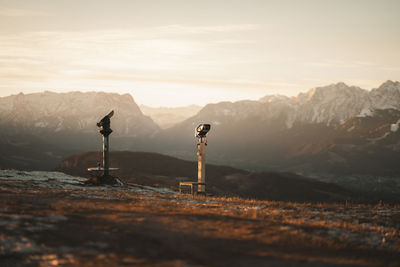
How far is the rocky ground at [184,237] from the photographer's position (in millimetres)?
9141

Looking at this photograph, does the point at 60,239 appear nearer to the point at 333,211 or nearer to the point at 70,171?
the point at 333,211

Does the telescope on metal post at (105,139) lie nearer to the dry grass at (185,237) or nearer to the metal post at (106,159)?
the metal post at (106,159)

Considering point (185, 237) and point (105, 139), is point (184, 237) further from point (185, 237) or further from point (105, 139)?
point (105, 139)

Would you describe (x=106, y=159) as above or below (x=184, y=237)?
above

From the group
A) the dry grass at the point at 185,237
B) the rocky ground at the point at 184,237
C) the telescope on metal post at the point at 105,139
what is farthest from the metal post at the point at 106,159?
the dry grass at the point at 185,237

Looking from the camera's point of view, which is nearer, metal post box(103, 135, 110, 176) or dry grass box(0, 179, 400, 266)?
dry grass box(0, 179, 400, 266)

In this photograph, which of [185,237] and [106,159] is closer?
[185,237]

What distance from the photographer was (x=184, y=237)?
36.0ft

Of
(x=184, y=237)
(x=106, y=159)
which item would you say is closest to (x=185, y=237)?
(x=184, y=237)

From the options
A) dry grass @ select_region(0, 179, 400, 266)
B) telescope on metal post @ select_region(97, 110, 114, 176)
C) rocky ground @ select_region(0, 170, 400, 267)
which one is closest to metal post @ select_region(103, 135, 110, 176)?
telescope on metal post @ select_region(97, 110, 114, 176)

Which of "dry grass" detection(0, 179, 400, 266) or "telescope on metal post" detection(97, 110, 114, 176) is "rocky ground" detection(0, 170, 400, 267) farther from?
"telescope on metal post" detection(97, 110, 114, 176)

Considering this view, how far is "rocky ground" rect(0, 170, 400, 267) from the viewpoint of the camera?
30.0 ft

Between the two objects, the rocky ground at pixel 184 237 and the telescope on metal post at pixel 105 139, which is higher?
the telescope on metal post at pixel 105 139

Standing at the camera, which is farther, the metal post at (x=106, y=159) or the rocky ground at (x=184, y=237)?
the metal post at (x=106, y=159)
